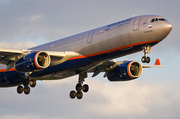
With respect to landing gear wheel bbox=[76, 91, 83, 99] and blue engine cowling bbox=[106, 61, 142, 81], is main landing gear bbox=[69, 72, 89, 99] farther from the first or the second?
blue engine cowling bbox=[106, 61, 142, 81]

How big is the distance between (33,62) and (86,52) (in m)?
5.73

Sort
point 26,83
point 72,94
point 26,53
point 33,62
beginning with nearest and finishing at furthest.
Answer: point 33,62 → point 26,53 → point 26,83 → point 72,94

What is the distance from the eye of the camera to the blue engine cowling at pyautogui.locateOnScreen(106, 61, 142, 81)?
4716cm

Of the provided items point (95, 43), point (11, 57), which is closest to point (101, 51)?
point (95, 43)

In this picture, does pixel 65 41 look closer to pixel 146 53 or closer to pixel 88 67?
pixel 88 67

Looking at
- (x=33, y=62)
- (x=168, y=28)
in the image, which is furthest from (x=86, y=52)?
(x=168, y=28)

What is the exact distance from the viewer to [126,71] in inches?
1855

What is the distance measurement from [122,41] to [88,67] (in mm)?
6064

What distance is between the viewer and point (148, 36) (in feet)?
123

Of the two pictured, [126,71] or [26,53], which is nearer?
[26,53]

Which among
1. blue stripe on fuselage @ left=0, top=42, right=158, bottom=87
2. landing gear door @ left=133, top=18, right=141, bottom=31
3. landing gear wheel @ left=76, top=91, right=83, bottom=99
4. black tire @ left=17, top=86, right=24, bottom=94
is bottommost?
landing gear wheel @ left=76, top=91, right=83, bottom=99

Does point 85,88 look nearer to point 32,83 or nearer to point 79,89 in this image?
point 79,89

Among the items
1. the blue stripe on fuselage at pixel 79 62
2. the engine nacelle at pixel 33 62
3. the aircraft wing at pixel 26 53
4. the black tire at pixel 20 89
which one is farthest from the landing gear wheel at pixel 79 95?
the engine nacelle at pixel 33 62

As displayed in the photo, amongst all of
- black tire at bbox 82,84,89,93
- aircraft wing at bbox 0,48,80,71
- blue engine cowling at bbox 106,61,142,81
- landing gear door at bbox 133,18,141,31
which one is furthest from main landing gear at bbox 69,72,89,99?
landing gear door at bbox 133,18,141,31
